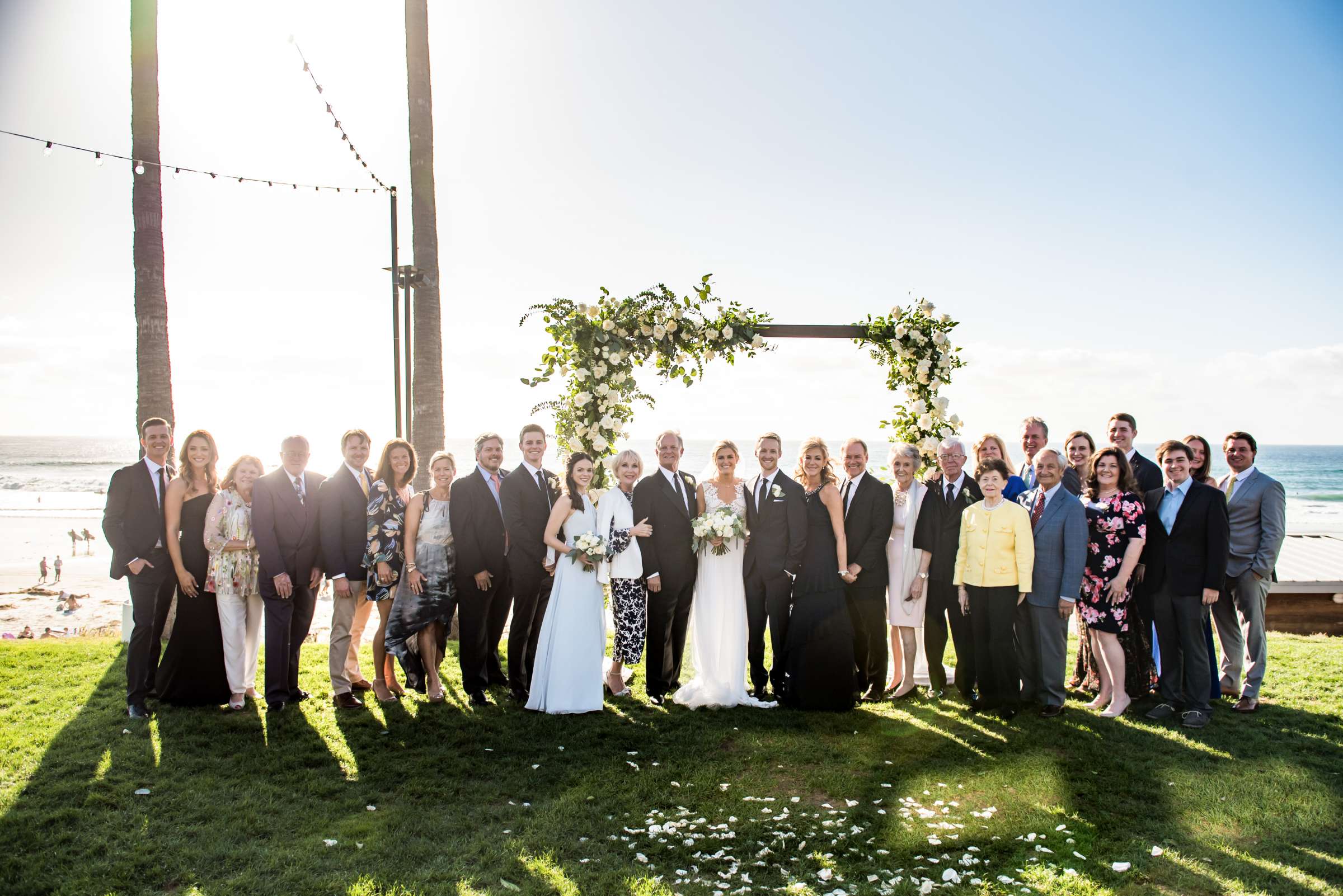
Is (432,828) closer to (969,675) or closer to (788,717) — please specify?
(788,717)

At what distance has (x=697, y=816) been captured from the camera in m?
4.64

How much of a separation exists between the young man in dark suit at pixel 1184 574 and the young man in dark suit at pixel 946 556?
1.39m

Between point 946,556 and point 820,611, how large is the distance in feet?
3.84

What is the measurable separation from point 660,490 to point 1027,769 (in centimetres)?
346

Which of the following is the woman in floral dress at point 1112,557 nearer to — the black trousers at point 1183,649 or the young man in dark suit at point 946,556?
the black trousers at point 1183,649

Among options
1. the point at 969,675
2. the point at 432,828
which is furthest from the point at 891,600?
the point at 432,828

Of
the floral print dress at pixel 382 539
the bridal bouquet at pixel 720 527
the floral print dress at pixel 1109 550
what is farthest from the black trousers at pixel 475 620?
the floral print dress at pixel 1109 550

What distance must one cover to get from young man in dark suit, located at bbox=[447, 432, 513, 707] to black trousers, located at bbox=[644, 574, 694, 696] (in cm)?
133

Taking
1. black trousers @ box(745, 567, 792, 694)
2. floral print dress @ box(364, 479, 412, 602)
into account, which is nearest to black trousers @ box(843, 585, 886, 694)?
black trousers @ box(745, 567, 792, 694)

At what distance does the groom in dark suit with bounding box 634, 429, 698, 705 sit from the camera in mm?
7016

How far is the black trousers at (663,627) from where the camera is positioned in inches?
277

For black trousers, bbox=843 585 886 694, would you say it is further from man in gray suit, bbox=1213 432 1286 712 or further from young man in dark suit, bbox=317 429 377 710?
young man in dark suit, bbox=317 429 377 710

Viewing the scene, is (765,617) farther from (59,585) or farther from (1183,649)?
(59,585)

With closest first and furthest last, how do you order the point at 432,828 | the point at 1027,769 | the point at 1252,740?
the point at 432,828 < the point at 1027,769 < the point at 1252,740
